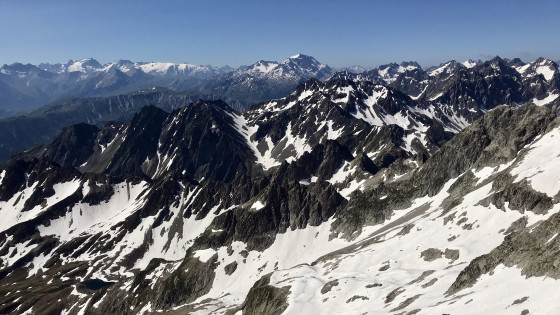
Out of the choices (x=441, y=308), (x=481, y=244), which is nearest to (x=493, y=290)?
(x=441, y=308)

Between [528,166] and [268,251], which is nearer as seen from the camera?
[528,166]

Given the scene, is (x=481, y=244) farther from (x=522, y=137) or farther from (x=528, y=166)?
(x=522, y=137)

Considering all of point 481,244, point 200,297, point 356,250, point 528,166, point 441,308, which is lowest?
point 200,297

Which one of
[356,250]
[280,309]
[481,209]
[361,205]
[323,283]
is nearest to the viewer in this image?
[280,309]

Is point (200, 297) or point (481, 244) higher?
point (481, 244)

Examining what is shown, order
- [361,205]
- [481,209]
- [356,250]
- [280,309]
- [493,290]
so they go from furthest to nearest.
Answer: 1. [361,205]
2. [356,250]
3. [481,209]
4. [280,309]
5. [493,290]

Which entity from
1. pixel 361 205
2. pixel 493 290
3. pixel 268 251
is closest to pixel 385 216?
pixel 361 205

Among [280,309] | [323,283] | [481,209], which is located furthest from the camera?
[481,209]

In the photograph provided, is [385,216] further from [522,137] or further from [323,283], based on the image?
[323,283]

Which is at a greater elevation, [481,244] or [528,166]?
[528,166]
